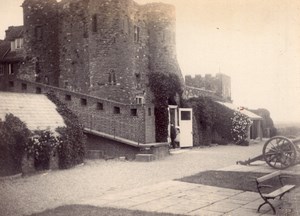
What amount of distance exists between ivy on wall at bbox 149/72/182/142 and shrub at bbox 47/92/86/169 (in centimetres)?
902

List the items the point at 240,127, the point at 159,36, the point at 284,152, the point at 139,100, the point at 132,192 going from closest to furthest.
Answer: the point at 132,192, the point at 284,152, the point at 139,100, the point at 240,127, the point at 159,36

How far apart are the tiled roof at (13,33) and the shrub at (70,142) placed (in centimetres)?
1775

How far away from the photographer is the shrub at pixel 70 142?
15180 millimetres

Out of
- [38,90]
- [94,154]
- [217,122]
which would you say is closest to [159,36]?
[217,122]

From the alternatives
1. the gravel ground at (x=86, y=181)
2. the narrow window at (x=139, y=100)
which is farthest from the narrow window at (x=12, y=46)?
the gravel ground at (x=86, y=181)

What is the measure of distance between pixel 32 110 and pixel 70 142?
1.86 metres

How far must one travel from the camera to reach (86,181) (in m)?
12.2

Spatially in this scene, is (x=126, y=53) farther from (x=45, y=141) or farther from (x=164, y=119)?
(x=45, y=141)

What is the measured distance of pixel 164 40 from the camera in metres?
28.8

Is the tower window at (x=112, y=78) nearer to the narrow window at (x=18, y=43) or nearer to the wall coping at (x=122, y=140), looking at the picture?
the wall coping at (x=122, y=140)

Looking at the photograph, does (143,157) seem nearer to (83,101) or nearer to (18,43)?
(83,101)

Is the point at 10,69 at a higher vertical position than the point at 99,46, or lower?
lower

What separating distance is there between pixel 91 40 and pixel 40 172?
14.2 m

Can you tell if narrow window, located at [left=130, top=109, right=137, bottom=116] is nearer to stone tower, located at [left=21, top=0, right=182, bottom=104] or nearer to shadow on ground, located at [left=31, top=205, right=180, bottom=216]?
stone tower, located at [left=21, top=0, right=182, bottom=104]
